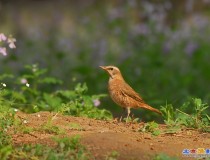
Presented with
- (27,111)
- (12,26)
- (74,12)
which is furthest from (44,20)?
(27,111)

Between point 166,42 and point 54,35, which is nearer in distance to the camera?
point 166,42

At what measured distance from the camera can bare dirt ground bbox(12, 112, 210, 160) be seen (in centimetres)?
722

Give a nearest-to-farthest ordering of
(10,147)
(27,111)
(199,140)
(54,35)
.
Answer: (10,147)
(199,140)
(27,111)
(54,35)

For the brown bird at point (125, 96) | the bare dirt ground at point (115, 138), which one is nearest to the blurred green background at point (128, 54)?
the brown bird at point (125, 96)

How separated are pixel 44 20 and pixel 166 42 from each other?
367 inches

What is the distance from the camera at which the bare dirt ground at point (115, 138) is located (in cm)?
722

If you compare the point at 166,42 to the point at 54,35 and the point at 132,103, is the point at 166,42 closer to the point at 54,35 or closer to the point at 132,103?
the point at 54,35

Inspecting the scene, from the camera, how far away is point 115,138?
745 centimetres

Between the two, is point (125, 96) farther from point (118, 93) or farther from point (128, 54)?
point (128, 54)

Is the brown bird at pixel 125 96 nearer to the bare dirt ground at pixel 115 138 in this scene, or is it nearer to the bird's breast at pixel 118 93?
the bird's breast at pixel 118 93

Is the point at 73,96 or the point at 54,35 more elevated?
the point at 54,35

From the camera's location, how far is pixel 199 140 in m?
7.90

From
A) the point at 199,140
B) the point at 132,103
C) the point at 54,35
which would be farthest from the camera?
the point at 54,35

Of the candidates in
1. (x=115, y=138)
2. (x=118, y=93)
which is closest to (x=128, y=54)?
(x=118, y=93)
